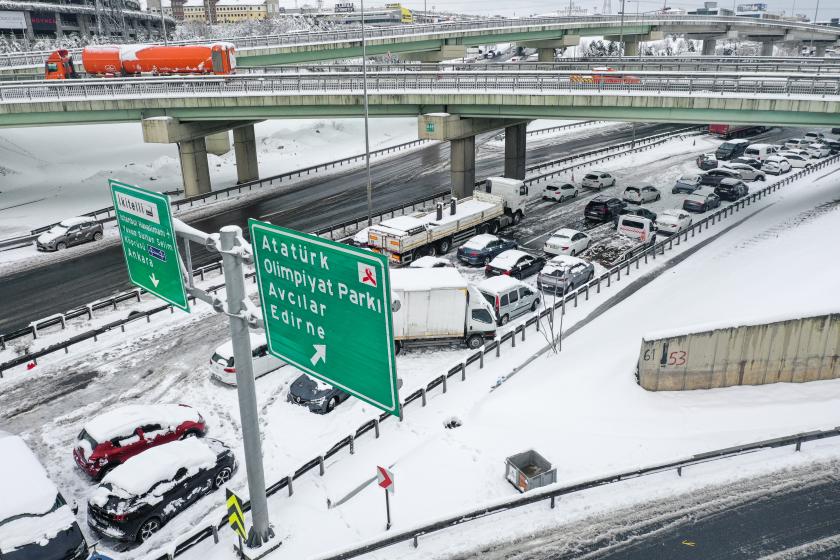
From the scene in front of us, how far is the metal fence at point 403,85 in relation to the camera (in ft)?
119

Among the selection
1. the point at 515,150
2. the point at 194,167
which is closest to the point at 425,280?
the point at 515,150

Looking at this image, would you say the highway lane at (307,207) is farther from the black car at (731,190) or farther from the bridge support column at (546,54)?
the bridge support column at (546,54)

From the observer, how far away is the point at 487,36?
8975cm

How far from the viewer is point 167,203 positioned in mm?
11438

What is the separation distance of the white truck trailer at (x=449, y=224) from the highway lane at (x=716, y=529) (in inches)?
748

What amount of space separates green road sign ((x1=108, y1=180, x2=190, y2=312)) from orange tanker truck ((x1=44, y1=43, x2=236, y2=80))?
4136 centimetres

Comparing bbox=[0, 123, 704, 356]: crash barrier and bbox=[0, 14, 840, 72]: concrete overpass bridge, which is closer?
bbox=[0, 123, 704, 356]: crash barrier

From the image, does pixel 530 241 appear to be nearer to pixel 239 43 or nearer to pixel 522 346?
pixel 522 346

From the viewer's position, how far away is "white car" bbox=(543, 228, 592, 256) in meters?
33.0

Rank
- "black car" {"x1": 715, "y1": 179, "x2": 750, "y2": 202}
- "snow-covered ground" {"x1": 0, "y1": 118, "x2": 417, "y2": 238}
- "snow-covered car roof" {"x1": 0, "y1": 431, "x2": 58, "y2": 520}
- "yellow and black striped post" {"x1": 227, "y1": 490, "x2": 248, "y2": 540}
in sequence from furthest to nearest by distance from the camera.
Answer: "snow-covered ground" {"x1": 0, "y1": 118, "x2": 417, "y2": 238} → "black car" {"x1": 715, "y1": 179, "x2": 750, "y2": 202} → "snow-covered car roof" {"x1": 0, "y1": 431, "x2": 58, "y2": 520} → "yellow and black striped post" {"x1": 227, "y1": 490, "x2": 248, "y2": 540}

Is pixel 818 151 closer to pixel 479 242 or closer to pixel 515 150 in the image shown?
pixel 515 150

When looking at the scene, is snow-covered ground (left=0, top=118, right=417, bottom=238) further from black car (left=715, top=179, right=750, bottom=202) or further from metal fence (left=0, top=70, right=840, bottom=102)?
black car (left=715, top=179, right=750, bottom=202)

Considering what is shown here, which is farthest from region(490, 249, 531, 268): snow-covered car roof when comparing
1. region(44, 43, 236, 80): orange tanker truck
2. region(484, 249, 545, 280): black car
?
region(44, 43, 236, 80): orange tanker truck

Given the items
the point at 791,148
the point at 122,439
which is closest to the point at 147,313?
the point at 122,439
